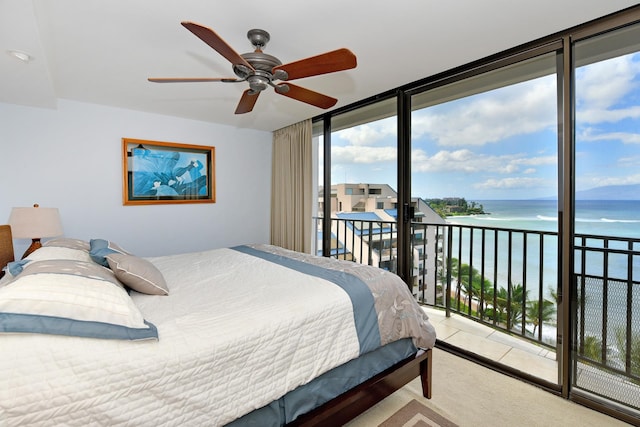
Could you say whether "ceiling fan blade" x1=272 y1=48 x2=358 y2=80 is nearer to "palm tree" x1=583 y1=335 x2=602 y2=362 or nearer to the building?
the building

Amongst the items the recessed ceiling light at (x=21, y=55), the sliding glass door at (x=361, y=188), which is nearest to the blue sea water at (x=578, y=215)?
the sliding glass door at (x=361, y=188)

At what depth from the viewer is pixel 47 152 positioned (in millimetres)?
3111

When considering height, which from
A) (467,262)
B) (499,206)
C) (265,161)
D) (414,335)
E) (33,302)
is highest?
(265,161)

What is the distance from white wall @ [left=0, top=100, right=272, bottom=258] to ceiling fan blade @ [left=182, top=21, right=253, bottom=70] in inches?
102

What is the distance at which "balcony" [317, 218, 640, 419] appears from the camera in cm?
198

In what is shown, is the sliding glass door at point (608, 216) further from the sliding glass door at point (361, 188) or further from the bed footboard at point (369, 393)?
the sliding glass door at point (361, 188)

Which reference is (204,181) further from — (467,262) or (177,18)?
(467,262)

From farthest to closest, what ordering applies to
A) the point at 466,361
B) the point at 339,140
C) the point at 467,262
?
the point at 339,140 < the point at 467,262 < the point at 466,361

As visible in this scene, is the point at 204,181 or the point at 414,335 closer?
the point at 414,335

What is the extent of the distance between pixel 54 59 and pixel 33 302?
2.20m

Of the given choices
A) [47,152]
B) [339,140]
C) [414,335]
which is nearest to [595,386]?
[414,335]

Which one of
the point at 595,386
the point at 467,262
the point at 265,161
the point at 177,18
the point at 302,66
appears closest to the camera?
the point at 302,66

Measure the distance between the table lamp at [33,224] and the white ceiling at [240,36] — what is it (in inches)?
41.4

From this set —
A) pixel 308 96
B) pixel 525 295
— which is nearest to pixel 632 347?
pixel 525 295
